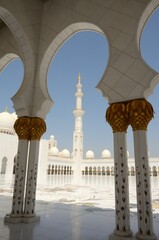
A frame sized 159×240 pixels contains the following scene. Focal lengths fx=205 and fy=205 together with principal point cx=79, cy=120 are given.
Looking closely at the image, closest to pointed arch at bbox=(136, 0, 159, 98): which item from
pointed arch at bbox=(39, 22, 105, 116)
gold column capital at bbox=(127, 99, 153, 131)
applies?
gold column capital at bbox=(127, 99, 153, 131)

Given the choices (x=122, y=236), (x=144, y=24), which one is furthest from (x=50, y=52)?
(x=122, y=236)

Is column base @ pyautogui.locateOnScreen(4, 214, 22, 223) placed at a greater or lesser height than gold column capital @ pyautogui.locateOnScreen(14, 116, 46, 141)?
lesser

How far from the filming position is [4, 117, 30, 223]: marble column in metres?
3.64

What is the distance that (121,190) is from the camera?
290cm

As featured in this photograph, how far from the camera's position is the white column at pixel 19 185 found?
11.9 feet

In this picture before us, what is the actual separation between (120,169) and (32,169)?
1783 mm

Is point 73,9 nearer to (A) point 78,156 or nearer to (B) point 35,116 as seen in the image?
(B) point 35,116

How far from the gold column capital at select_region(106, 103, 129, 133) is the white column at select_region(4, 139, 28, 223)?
1.83 meters

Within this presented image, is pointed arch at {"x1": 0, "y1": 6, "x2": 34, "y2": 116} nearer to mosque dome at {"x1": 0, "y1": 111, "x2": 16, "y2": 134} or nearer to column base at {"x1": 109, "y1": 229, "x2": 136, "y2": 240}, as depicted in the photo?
column base at {"x1": 109, "y1": 229, "x2": 136, "y2": 240}

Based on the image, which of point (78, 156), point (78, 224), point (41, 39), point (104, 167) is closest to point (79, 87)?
point (78, 156)

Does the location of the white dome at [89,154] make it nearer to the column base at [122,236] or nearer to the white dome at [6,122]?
the white dome at [6,122]

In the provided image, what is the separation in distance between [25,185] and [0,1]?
134 inches

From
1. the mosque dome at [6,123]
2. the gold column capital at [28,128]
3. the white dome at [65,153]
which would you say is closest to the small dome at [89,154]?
the white dome at [65,153]

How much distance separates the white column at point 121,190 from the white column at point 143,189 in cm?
18
